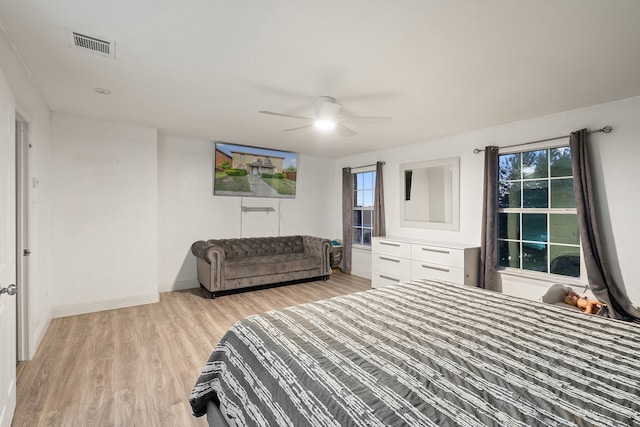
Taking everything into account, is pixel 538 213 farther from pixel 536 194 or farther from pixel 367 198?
pixel 367 198

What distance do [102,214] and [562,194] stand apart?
559cm

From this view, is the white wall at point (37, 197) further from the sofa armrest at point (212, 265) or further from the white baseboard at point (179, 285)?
the sofa armrest at point (212, 265)

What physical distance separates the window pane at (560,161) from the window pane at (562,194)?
3.6 inches

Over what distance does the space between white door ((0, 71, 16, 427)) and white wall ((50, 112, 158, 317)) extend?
2.14 metres

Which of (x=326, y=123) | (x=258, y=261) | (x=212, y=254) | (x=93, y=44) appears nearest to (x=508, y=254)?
(x=326, y=123)

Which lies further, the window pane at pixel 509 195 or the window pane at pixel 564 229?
the window pane at pixel 509 195

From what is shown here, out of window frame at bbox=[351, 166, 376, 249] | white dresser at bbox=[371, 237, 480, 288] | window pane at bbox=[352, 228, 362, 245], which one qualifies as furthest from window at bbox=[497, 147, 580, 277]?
window pane at bbox=[352, 228, 362, 245]

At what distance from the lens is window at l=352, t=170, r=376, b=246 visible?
586cm

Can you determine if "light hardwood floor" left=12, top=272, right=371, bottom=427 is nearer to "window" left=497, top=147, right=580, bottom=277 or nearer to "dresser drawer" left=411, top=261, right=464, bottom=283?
"dresser drawer" left=411, top=261, right=464, bottom=283

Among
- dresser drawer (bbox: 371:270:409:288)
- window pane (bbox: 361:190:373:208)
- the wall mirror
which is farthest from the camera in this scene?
window pane (bbox: 361:190:373:208)

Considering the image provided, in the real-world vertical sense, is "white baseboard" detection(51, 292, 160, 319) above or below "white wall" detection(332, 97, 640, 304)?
below

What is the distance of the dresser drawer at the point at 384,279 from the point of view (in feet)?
15.2

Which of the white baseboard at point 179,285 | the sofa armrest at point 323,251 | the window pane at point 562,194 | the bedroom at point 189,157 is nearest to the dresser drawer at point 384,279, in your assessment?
the bedroom at point 189,157

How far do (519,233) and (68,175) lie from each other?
5.66m
